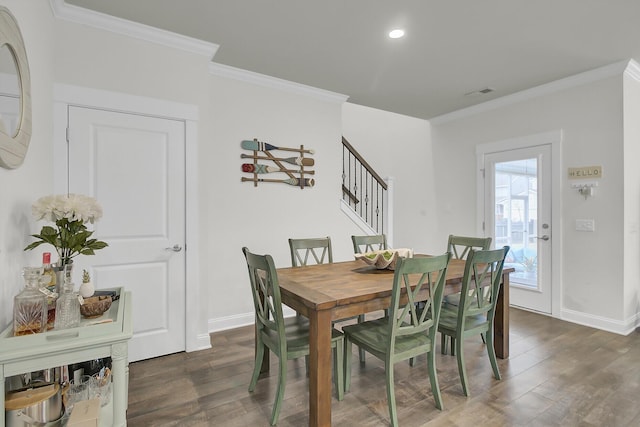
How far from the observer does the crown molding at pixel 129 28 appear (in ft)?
7.87

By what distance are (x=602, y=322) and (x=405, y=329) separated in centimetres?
283

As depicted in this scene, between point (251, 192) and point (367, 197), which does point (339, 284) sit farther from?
point (367, 197)

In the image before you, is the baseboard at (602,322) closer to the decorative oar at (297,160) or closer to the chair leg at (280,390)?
the decorative oar at (297,160)

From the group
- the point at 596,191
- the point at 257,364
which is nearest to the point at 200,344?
the point at 257,364

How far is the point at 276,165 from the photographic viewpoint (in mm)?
3656

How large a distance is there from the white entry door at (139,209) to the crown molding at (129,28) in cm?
65

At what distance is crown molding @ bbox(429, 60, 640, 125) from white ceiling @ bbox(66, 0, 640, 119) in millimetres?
88

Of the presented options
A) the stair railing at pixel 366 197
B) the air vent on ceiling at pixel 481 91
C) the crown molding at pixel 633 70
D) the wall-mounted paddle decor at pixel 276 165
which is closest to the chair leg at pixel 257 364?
the wall-mounted paddle decor at pixel 276 165

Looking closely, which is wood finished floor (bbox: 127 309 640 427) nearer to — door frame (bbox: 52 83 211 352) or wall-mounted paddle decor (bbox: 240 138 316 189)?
door frame (bbox: 52 83 211 352)

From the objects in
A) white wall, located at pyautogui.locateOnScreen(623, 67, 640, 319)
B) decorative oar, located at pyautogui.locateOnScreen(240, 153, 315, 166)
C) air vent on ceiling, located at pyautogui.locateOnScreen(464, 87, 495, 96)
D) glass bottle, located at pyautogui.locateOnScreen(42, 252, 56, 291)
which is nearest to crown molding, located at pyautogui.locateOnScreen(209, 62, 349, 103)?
decorative oar, located at pyautogui.locateOnScreen(240, 153, 315, 166)

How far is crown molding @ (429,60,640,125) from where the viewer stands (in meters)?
3.27

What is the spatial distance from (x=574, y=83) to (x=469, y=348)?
9.94 feet

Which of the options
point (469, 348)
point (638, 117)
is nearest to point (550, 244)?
point (638, 117)

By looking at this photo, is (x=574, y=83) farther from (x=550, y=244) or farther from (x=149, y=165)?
(x=149, y=165)
